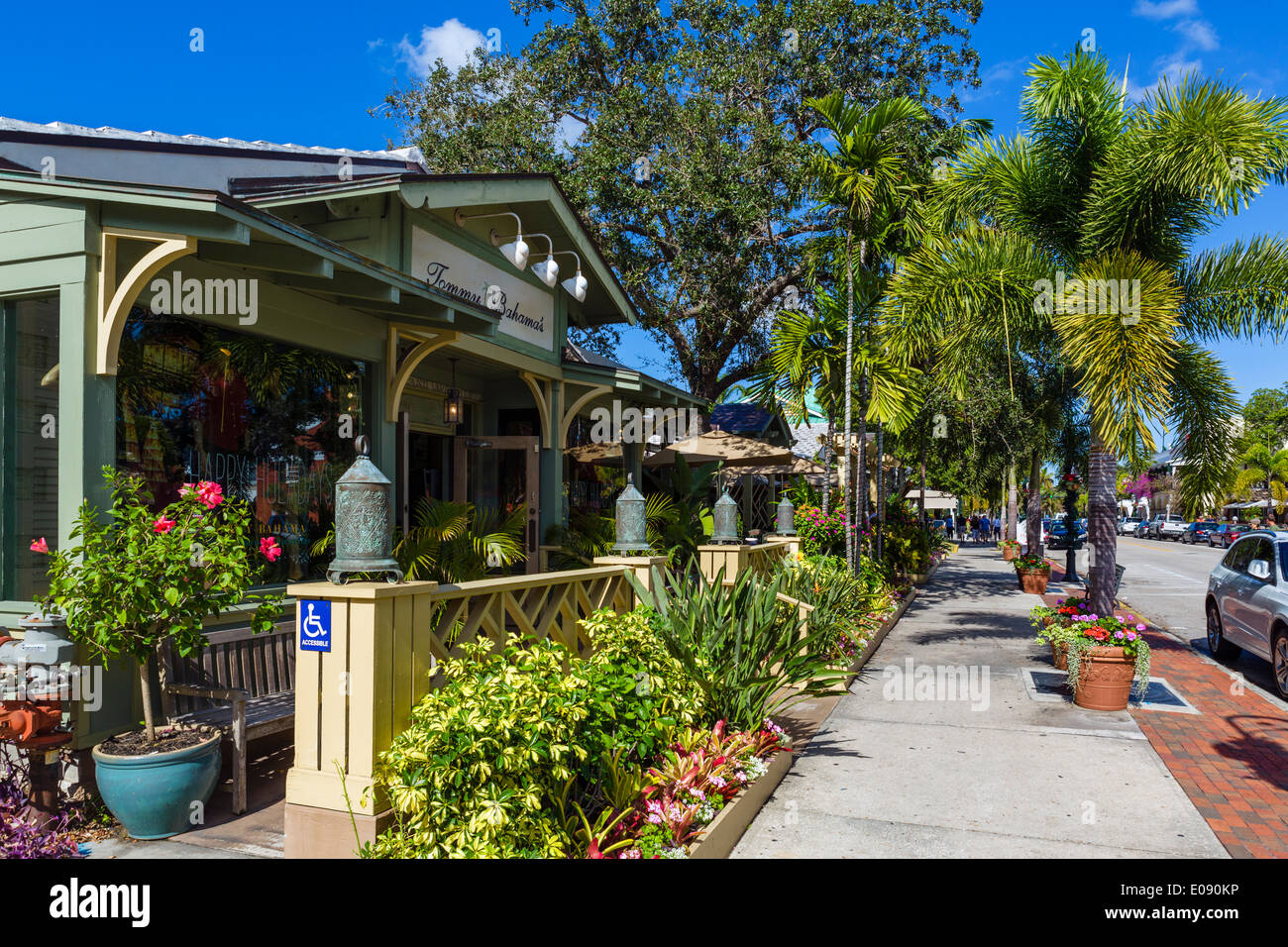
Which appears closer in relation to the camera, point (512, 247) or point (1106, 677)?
point (1106, 677)

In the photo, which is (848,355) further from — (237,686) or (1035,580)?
(237,686)

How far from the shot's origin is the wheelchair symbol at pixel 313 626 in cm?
371

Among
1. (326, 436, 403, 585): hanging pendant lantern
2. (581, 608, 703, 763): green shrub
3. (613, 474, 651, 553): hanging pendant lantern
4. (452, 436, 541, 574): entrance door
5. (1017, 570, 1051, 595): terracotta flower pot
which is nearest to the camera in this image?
(326, 436, 403, 585): hanging pendant lantern

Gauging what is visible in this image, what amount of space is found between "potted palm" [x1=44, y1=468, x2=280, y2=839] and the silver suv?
9.51 meters

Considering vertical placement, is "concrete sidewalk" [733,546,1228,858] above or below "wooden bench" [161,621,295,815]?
below

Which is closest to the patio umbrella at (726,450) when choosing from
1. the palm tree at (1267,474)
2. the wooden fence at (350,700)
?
the wooden fence at (350,700)

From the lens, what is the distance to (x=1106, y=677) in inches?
302

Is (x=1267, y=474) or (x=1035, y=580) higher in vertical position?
(x=1267, y=474)

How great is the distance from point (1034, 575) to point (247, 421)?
16254 mm

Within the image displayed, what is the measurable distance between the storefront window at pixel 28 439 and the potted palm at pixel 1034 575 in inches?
689

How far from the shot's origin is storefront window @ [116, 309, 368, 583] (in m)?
5.98

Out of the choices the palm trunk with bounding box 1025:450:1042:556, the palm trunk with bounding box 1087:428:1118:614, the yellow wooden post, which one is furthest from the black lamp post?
the yellow wooden post
